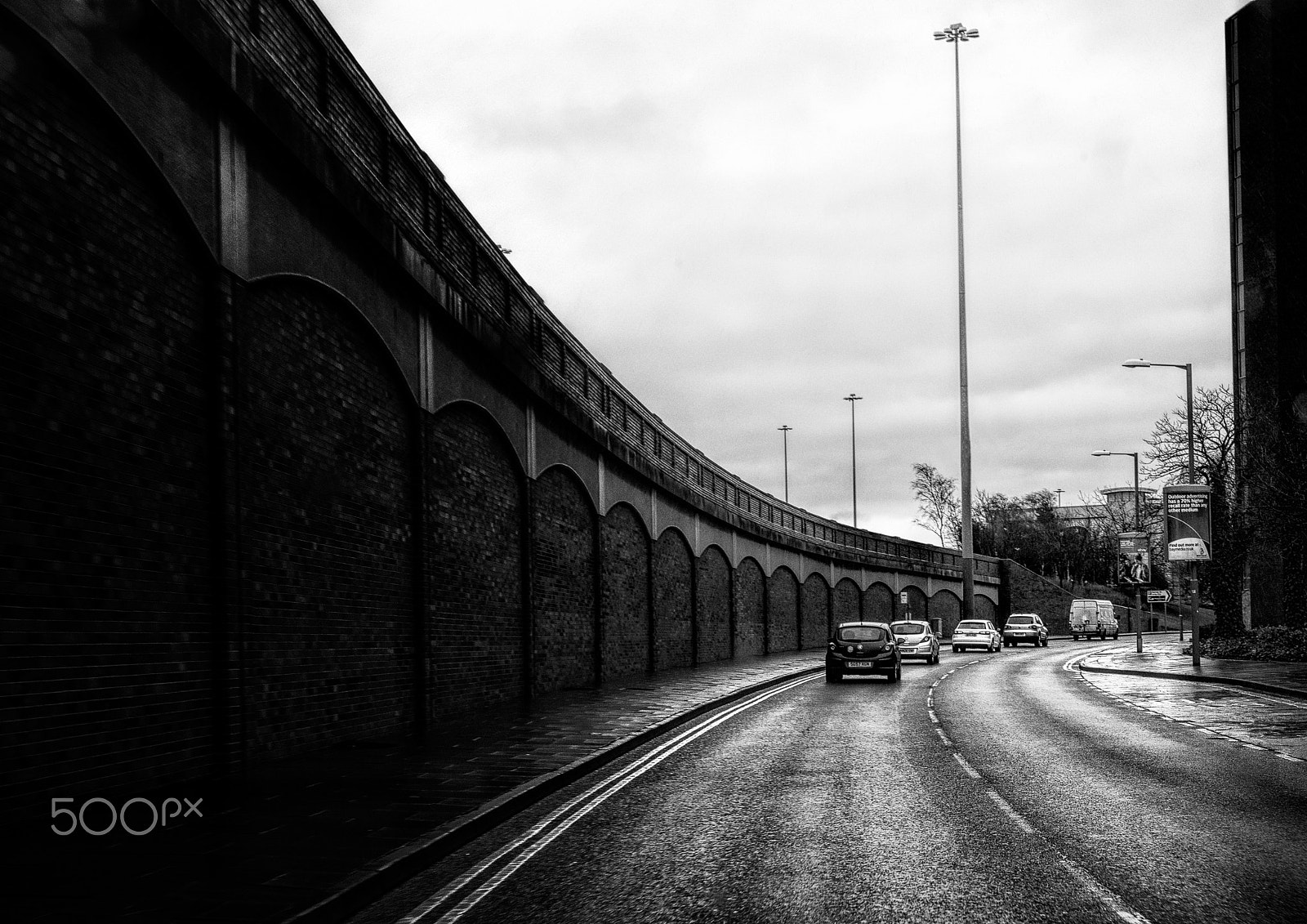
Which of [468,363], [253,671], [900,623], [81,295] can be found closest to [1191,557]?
[900,623]

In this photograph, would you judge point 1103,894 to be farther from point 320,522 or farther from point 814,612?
point 814,612

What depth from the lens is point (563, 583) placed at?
76.6 feet

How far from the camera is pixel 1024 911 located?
638 centimetres

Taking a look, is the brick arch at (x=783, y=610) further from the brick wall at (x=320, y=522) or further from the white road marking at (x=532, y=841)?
the brick wall at (x=320, y=522)

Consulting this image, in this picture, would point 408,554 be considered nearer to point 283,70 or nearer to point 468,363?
point 468,363

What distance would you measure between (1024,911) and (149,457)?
23.7 feet

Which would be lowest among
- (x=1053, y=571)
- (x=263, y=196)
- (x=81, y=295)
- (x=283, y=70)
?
(x=1053, y=571)

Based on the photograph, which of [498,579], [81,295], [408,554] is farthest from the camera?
[498,579]

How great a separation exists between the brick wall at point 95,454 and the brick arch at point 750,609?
3170cm

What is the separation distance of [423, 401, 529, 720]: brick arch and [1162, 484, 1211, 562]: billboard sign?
20491 millimetres

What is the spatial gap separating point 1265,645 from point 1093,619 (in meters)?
33.0

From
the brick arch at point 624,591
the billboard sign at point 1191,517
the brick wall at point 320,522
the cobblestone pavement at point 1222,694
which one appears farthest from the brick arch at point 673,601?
the brick wall at point 320,522

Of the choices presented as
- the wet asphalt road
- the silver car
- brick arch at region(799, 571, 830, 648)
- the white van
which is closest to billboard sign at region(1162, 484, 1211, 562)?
the silver car

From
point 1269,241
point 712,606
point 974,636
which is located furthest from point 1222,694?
point 974,636
